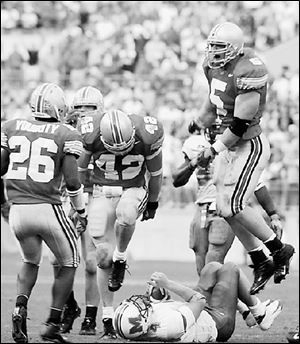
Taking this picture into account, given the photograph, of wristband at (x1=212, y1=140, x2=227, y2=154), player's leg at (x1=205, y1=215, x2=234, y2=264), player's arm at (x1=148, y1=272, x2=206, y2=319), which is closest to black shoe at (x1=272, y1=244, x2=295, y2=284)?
player's arm at (x1=148, y1=272, x2=206, y2=319)

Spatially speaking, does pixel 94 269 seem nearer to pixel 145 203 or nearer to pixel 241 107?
pixel 145 203

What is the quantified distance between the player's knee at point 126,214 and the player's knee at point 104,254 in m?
0.41

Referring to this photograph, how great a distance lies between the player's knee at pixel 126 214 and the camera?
26.3 feet

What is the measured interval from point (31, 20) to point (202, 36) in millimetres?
4207

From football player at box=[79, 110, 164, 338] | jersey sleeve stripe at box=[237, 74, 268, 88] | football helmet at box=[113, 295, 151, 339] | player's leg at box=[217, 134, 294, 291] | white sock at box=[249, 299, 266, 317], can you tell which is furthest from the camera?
white sock at box=[249, 299, 266, 317]

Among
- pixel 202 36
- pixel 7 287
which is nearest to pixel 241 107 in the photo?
pixel 7 287

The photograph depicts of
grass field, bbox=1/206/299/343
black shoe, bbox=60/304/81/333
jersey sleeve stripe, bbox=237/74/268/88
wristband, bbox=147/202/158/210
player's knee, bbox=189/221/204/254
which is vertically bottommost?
grass field, bbox=1/206/299/343

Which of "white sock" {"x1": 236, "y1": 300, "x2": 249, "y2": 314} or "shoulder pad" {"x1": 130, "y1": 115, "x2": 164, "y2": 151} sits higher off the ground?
"shoulder pad" {"x1": 130, "y1": 115, "x2": 164, "y2": 151}

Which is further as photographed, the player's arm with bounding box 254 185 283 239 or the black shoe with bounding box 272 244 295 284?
the player's arm with bounding box 254 185 283 239

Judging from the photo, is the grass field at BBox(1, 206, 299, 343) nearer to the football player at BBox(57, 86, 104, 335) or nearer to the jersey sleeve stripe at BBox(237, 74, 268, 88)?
the football player at BBox(57, 86, 104, 335)

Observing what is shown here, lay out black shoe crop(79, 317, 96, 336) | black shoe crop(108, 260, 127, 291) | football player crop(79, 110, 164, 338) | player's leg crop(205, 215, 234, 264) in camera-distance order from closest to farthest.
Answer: football player crop(79, 110, 164, 338) < black shoe crop(108, 260, 127, 291) < black shoe crop(79, 317, 96, 336) < player's leg crop(205, 215, 234, 264)

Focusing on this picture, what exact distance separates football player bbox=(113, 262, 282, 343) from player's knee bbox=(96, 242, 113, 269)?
2.79 ft

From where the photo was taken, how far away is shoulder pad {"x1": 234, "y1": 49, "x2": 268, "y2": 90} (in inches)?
286

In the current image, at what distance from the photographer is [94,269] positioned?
29.3 ft
